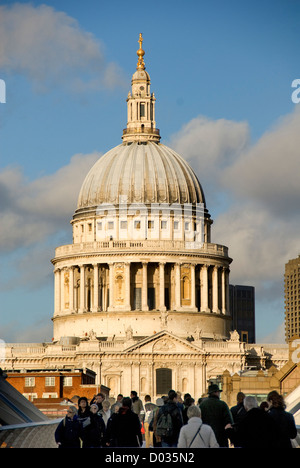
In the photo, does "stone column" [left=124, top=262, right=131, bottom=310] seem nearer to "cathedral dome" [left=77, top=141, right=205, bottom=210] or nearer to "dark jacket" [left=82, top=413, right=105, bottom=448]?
"cathedral dome" [left=77, top=141, right=205, bottom=210]

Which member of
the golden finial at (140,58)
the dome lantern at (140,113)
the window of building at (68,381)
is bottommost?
the window of building at (68,381)

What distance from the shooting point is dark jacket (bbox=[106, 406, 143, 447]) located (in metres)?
32.9

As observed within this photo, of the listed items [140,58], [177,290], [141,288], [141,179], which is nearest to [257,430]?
[177,290]

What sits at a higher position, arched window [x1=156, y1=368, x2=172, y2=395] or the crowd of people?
arched window [x1=156, y1=368, x2=172, y2=395]

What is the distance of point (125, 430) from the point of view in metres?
33.0

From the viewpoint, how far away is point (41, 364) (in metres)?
150

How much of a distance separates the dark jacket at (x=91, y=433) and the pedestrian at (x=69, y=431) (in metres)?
0.69

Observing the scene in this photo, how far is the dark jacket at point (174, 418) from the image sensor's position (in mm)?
35031

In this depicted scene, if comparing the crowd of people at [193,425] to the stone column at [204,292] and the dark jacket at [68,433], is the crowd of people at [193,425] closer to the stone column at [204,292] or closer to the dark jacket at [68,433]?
the dark jacket at [68,433]

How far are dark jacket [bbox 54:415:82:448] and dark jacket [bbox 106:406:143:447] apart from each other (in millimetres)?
825

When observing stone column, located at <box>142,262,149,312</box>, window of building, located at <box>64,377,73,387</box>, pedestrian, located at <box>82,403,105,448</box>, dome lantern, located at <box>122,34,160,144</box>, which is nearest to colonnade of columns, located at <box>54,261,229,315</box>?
stone column, located at <box>142,262,149,312</box>

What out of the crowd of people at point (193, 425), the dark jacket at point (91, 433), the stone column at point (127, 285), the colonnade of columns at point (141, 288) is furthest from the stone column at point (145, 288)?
the dark jacket at point (91, 433)
